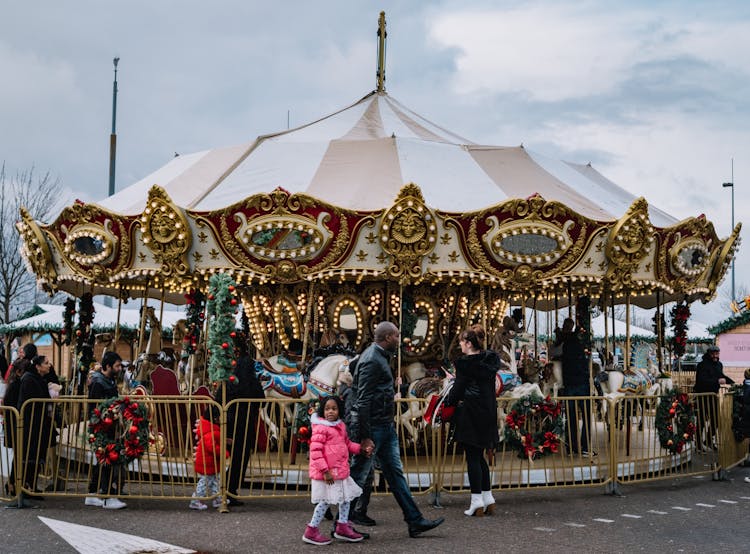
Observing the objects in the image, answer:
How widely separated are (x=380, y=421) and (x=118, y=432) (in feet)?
9.96

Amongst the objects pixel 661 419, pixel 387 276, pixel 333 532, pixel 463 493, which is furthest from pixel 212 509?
pixel 661 419

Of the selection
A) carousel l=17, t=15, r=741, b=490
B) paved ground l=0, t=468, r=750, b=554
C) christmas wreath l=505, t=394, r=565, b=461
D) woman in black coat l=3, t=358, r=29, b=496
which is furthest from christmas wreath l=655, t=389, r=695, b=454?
woman in black coat l=3, t=358, r=29, b=496

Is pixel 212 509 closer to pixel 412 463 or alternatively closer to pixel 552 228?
pixel 412 463

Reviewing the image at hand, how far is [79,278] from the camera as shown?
12539mm

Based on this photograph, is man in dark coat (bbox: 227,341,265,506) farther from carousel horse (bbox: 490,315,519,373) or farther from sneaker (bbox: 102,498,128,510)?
carousel horse (bbox: 490,315,519,373)

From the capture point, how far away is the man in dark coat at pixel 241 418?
8555 millimetres

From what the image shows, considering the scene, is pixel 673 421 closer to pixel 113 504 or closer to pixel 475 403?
pixel 475 403

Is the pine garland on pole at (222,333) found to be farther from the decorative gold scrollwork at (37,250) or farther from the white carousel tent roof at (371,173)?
the decorative gold scrollwork at (37,250)

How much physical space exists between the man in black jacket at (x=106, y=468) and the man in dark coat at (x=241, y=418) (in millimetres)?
1144

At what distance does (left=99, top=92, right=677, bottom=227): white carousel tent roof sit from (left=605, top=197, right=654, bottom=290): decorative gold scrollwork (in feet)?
1.39

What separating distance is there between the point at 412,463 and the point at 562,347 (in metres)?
3.12

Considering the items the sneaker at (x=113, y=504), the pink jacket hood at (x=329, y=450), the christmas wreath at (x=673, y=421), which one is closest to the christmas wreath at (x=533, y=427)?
the christmas wreath at (x=673, y=421)

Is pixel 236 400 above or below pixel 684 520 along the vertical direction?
above

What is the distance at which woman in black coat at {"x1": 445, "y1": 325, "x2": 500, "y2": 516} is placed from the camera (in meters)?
7.84
